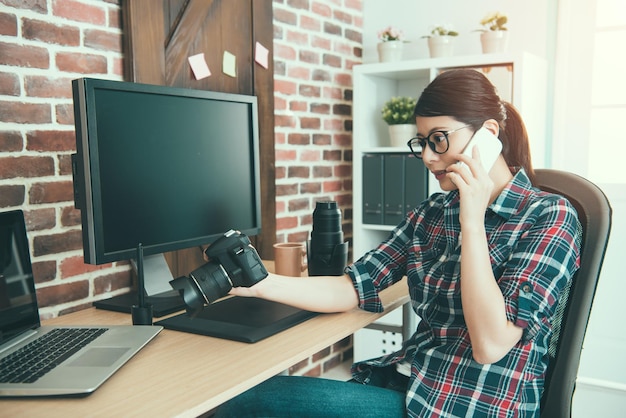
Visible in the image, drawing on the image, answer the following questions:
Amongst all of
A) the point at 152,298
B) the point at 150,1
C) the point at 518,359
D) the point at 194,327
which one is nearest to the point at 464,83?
the point at 518,359

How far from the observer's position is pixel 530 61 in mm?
2400

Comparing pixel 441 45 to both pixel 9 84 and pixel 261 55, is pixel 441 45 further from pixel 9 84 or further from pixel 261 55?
pixel 9 84

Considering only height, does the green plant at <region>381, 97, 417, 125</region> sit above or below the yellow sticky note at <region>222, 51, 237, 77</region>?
below

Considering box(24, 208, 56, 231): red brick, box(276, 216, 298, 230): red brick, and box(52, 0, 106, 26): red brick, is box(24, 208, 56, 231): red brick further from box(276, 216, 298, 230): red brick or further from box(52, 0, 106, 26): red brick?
box(276, 216, 298, 230): red brick

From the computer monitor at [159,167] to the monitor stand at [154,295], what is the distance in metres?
0.02

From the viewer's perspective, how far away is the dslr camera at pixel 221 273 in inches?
47.1

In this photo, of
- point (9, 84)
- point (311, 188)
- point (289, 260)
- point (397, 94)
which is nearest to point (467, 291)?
point (289, 260)

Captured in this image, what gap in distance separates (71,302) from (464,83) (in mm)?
1200

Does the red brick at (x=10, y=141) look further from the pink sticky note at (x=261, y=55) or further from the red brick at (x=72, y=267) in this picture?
the pink sticky note at (x=261, y=55)

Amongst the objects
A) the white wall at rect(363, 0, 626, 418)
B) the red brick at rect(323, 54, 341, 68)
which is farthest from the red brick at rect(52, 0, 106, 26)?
the white wall at rect(363, 0, 626, 418)

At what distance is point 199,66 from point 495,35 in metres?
1.23

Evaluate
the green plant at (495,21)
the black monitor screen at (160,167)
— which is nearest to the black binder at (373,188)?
the green plant at (495,21)

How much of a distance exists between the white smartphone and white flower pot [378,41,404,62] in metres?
1.49

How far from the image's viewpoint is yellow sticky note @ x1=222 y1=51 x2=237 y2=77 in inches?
84.2
